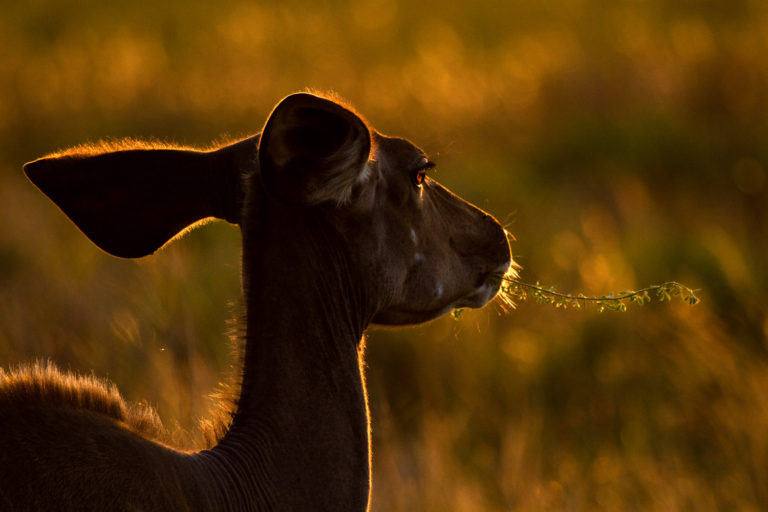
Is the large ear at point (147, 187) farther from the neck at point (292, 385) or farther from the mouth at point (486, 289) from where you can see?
the mouth at point (486, 289)

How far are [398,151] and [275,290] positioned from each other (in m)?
0.59

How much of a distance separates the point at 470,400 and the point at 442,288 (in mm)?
4480

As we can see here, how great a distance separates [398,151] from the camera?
12.2 ft

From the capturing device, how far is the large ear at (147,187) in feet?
11.5

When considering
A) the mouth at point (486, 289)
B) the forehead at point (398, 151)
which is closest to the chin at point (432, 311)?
the mouth at point (486, 289)

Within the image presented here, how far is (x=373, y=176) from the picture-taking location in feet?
11.6

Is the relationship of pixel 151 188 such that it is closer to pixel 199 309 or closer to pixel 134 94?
pixel 199 309

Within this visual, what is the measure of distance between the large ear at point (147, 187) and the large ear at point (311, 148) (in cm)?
41

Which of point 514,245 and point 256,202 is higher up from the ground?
point 256,202

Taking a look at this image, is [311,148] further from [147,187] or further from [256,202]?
[147,187]

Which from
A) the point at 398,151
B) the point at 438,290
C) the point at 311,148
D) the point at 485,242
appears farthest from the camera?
the point at 485,242

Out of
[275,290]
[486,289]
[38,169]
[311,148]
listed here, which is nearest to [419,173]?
[486,289]

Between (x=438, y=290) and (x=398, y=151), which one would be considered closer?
(x=398, y=151)

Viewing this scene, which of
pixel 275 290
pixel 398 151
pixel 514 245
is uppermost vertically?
pixel 398 151
